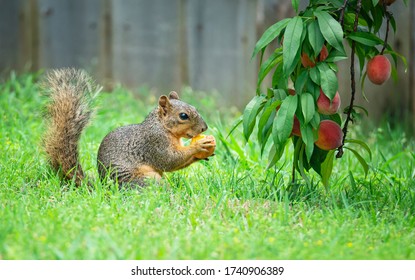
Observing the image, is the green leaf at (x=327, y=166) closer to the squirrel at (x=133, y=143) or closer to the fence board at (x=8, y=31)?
the squirrel at (x=133, y=143)

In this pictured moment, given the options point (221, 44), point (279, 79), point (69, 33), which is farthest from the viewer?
point (221, 44)

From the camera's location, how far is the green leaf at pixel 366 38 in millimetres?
3317

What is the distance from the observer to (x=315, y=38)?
3.18 metres

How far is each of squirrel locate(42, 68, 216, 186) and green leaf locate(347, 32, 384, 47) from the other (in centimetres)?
102

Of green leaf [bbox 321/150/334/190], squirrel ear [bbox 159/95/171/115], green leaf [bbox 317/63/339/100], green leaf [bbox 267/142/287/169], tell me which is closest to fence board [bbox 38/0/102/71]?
squirrel ear [bbox 159/95/171/115]

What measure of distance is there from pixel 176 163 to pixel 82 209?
2.77 feet

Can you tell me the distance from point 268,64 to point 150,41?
4009 mm

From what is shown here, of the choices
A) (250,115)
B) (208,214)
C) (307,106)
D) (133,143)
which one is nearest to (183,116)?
(133,143)

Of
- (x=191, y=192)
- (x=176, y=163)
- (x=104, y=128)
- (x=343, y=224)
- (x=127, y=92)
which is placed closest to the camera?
(x=343, y=224)

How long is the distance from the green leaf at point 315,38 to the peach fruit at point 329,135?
14.7 inches

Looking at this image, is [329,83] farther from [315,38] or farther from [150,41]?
[150,41]
